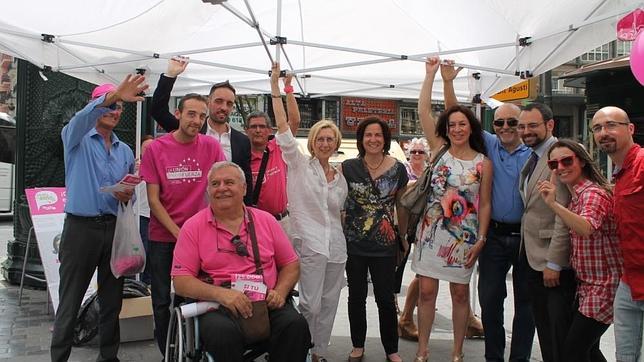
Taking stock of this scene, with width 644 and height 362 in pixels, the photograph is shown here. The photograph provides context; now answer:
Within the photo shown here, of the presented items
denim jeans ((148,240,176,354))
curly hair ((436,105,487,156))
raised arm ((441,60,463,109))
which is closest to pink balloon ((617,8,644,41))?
curly hair ((436,105,487,156))

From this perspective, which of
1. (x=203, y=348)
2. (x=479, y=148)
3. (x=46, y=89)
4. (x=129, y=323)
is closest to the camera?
(x=203, y=348)

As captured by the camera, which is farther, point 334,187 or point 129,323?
point 129,323

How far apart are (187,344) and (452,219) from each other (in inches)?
77.5

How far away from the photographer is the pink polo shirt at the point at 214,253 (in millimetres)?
3262

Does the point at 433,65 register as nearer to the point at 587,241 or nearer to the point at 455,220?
the point at 455,220

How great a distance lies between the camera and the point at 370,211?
4230 mm

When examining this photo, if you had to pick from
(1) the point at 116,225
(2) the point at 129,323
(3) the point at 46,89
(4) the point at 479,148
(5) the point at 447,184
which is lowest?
(2) the point at 129,323

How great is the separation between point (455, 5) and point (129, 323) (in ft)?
12.8

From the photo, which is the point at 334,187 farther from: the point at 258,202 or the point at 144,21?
the point at 144,21

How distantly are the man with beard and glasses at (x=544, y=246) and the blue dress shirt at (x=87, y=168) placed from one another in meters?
2.73

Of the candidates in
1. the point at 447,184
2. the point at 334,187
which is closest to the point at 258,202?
the point at 334,187

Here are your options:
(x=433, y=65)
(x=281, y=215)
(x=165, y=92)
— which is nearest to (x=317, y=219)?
(x=281, y=215)

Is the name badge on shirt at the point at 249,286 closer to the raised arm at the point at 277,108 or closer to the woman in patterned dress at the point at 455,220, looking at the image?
the raised arm at the point at 277,108

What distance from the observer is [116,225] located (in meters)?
3.81
